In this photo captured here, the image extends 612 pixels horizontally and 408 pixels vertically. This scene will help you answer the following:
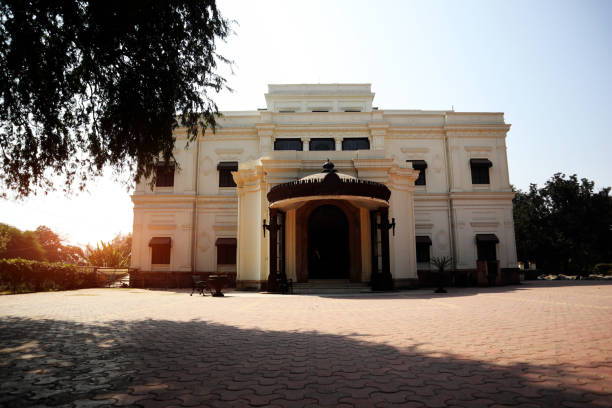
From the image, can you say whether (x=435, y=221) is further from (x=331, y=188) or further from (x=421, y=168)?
(x=331, y=188)

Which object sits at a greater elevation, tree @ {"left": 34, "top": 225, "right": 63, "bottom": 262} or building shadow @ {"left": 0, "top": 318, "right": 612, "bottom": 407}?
tree @ {"left": 34, "top": 225, "right": 63, "bottom": 262}

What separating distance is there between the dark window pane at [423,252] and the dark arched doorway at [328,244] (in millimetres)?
7804

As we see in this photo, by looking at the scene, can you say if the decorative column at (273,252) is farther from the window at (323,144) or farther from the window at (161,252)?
the window at (161,252)

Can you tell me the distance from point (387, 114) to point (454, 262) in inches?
472

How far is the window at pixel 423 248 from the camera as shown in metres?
26.0

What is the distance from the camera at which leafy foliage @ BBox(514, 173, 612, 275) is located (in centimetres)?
3731

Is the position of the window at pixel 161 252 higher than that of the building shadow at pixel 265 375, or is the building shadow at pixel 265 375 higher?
the window at pixel 161 252

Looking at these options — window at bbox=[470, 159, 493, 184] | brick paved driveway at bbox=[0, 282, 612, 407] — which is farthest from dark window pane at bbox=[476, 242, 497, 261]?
brick paved driveway at bbox=[0, 282, 612, 407]

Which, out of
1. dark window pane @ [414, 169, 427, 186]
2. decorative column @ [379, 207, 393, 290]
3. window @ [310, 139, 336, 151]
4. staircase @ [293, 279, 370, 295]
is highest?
window @ [310, 139, 336, 151]

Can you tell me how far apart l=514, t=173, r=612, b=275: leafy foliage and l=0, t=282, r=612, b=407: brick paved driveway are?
34461 millimetres

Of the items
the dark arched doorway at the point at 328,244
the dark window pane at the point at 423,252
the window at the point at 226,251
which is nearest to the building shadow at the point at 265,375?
the dark arched doorway at the point at 328,244

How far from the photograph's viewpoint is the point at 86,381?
3.85 meters

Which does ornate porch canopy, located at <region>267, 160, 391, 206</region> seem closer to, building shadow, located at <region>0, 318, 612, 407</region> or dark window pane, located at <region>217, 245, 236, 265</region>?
building shadow, located at <region>0, 318, 612, 407</region>

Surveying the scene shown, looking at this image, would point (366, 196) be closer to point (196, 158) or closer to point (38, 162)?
point (38, 162)
